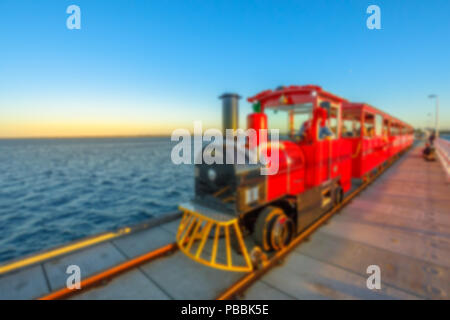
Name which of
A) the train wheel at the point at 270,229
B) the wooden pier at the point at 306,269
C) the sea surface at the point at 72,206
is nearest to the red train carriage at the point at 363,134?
the wooden pier at the point at 306,269

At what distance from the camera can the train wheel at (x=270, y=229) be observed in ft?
11.7

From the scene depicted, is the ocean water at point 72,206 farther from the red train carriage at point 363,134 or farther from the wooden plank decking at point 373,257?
the red train carriage at point 363,134

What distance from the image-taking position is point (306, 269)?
3.31 m

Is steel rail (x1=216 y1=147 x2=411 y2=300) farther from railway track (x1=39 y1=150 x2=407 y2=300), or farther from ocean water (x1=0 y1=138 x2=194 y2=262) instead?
ocean water (x1=0 y1=138 x2=194 y2=262)

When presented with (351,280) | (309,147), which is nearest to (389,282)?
(351,280)

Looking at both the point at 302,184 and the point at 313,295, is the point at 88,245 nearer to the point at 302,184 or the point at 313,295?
the point at 313,295

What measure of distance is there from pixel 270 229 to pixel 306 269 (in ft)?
2.56

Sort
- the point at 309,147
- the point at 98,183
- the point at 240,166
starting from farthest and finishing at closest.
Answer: the point at 98,183
the point at 309,147
the point at 240,166

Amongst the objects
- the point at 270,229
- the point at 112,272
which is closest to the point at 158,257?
the point at 112,272

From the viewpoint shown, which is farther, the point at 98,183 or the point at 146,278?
the point at 98,183

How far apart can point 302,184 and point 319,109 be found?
5.15ft

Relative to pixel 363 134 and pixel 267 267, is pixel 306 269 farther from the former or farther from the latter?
pixel 363 134

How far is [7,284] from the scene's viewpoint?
2.93 meters

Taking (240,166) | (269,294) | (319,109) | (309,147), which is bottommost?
(269,294)
